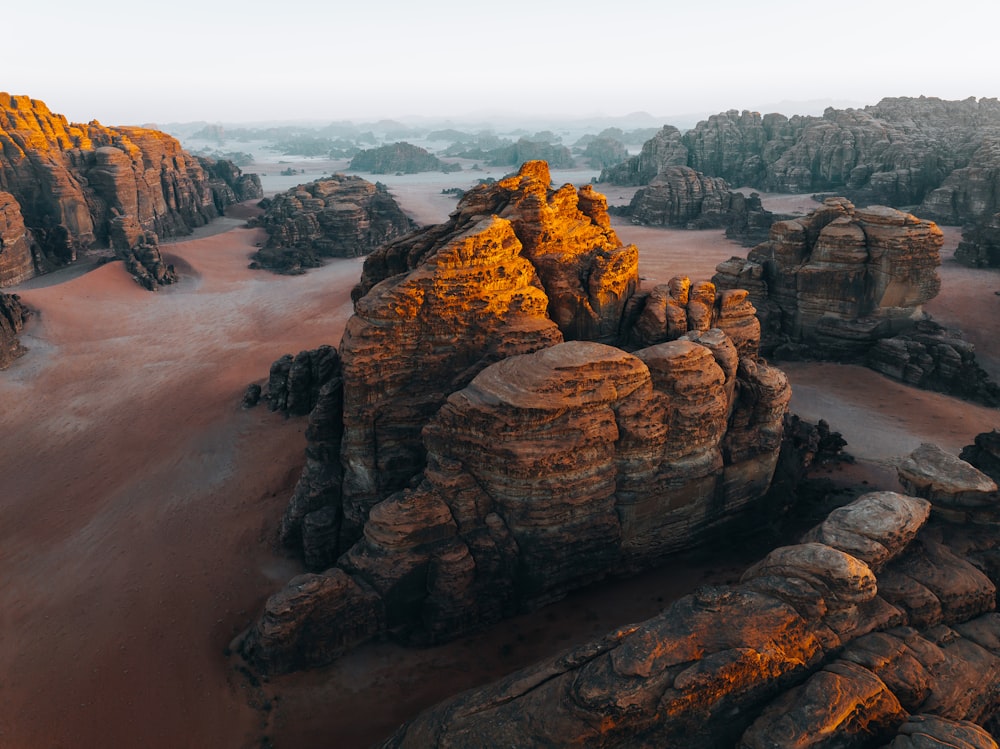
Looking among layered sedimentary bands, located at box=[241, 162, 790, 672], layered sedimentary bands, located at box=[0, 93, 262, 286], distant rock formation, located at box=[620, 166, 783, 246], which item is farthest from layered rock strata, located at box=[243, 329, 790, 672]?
distant rock formation, located at box=[620, 166, 783, 246]

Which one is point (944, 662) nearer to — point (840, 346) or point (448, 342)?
point (448, 342)

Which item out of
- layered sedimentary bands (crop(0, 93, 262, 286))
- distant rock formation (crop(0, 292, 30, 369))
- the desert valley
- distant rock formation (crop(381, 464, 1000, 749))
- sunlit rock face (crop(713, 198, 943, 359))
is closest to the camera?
distant rock formation (crop(381, 464, 1000, 749))

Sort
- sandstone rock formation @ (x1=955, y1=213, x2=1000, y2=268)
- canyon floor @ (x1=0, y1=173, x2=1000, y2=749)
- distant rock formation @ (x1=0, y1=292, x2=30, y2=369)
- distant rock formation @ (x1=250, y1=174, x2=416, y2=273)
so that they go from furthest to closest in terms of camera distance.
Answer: distant rock formation @ (x1=250, y1=174, x2=416, y2=273) < sandstone rock formation @ (x1=955, y1=213, x2=1000, y2=268) < distant rock formation @ (x1=0, y1=292, x2=30, y2=369) < canyon floor @ (x1=0, y1=173, x2=1000, y2=749)

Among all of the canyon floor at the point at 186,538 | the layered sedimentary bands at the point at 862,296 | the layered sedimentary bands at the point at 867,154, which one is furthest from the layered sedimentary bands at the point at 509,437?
the layered sedimentary bands at the point at 867,154

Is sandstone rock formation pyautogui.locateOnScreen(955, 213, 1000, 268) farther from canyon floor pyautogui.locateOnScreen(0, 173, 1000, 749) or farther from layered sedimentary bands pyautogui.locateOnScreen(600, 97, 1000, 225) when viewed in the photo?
layered sedimentary bands pyautogui.locateOnScreen(600, 97, 1000, 225)

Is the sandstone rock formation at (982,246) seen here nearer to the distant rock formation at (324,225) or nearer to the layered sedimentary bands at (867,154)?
the layered sedimentary bands at (867,154)

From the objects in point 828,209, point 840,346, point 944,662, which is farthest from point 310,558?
point 828,209
